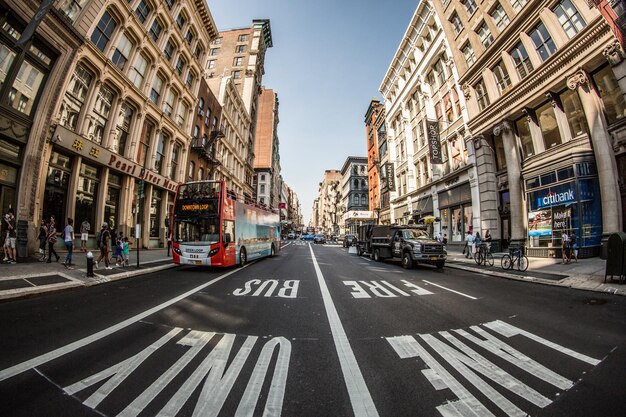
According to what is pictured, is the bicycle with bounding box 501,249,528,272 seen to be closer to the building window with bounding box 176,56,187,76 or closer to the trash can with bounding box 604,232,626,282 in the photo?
the trash can with bounding box 604,232,626,282

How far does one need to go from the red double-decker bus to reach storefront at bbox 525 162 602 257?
56.9 feet

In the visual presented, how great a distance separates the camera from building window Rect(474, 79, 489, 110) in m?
20.9

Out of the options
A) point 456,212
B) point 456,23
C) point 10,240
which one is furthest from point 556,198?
point 10,240

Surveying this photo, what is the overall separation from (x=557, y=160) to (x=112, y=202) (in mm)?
27436

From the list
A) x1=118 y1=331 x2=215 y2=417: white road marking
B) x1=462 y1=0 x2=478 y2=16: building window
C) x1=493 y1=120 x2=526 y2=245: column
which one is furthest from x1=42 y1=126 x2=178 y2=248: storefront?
x1=462 y1=0 x2=478 y2=16: building window

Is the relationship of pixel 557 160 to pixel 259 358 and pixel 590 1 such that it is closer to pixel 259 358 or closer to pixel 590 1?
pixel 590 1

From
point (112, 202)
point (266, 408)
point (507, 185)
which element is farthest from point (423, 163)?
point (266, 408)

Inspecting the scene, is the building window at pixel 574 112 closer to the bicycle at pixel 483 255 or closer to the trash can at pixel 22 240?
the bicycle at pixel 483 255

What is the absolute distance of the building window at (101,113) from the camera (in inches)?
612

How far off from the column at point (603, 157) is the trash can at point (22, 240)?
25.9 meters

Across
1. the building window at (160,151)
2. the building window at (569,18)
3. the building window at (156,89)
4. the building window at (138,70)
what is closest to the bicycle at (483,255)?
the building window at (569,18)

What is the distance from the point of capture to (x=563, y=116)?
15.1 m

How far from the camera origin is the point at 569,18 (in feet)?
47.2

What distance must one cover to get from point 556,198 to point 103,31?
28.2 m
